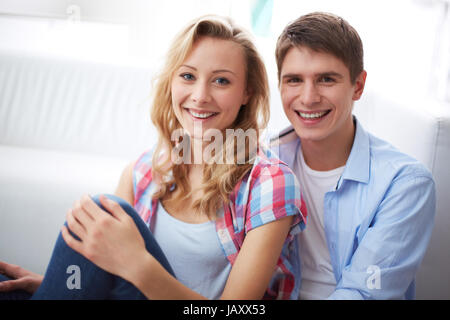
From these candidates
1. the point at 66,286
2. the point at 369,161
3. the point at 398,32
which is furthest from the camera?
the point at 398,32

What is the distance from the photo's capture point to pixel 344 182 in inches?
36.9

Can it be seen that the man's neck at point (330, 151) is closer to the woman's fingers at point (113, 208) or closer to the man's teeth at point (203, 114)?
the man's teeth at point (203, 114)

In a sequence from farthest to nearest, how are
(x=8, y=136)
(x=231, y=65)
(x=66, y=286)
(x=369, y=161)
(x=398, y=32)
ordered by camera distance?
1. (x=8, y=136)
2. (x=398, y=32)
3. (x=369, y=161)
4. (x=231, y=65)
5. (x=66, y=286)

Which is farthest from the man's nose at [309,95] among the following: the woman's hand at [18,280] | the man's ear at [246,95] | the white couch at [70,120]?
the woman's hand at [18,280]

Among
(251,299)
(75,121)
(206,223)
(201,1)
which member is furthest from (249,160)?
(201,1)

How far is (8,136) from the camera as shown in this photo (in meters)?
1.38

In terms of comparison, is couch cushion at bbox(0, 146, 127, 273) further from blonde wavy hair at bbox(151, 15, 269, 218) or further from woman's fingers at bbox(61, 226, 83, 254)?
woman's fingers at bbox(61, 226, 83, 254)

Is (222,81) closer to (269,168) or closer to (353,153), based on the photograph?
(269,168)

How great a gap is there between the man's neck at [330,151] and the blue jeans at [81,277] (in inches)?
17.7

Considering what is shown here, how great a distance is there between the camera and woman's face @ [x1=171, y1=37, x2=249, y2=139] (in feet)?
2.70

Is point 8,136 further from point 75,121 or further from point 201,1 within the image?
point 201,1

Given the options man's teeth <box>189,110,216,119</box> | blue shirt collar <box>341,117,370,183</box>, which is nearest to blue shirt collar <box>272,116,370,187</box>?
blue shirt collar <box>341,117,370,183</box>

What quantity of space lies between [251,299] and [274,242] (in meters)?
0.11

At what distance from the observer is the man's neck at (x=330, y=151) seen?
98 cm
